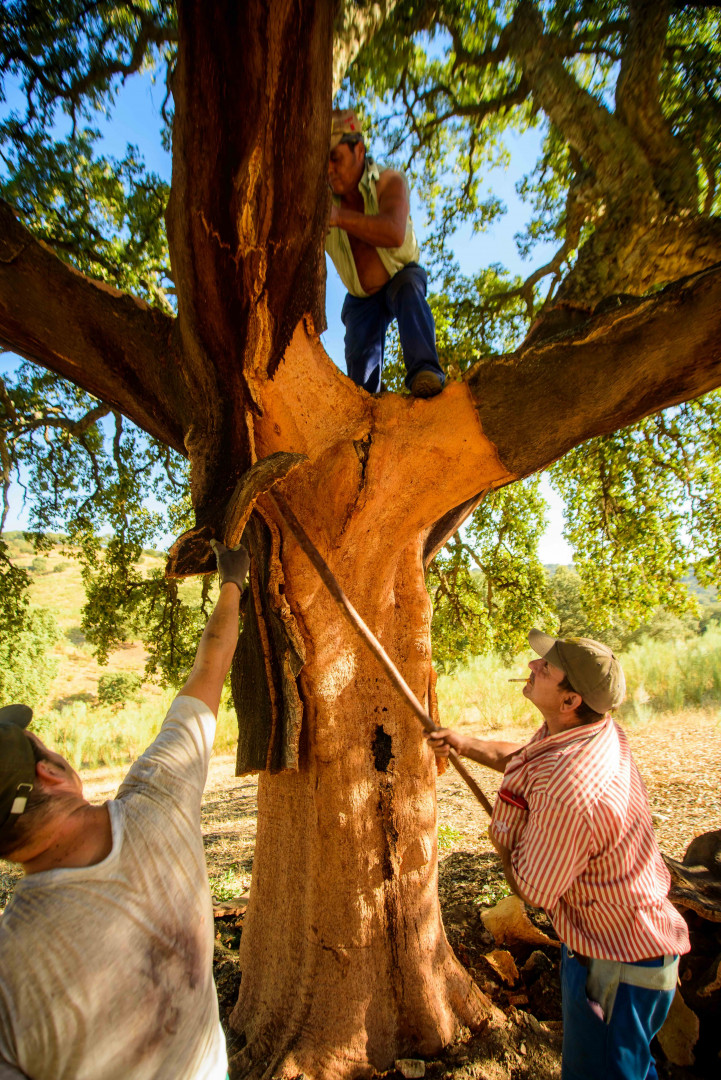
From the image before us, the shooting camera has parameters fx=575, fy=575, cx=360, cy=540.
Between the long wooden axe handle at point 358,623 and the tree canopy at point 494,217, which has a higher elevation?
the tree canopy at point 494,217

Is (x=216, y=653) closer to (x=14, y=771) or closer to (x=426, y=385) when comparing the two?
(x=14, y=771)

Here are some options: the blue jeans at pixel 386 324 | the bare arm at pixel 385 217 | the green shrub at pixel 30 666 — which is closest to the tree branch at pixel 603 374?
the blue jeans at pixel 386 324

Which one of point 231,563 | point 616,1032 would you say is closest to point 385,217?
point 231,563

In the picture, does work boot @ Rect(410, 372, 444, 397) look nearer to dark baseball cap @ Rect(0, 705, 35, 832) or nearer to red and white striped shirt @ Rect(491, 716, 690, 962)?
red and white striped shirt @ Rect(491, 716, 690, 962)

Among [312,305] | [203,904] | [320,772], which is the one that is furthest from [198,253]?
[320,772]

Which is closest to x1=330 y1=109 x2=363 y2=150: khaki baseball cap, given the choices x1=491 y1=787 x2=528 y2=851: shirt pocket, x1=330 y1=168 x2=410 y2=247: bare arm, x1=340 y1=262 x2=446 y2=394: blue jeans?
x1=330 y1=168 x2=410 y2=247: bare arm

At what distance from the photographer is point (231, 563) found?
2.33m

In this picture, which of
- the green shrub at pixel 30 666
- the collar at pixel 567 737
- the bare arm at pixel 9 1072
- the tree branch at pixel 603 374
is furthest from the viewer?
the green shrub at pixel 30 666

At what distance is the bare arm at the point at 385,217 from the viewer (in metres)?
2.61

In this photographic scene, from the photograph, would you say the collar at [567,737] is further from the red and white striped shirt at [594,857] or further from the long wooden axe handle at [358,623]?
the long wooden axe handle at [358,623]

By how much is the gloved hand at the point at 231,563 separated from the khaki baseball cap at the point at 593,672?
4.14 ft

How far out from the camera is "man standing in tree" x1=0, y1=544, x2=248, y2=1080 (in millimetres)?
1130

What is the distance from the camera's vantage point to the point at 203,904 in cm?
141

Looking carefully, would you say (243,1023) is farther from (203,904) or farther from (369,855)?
(203,904)
